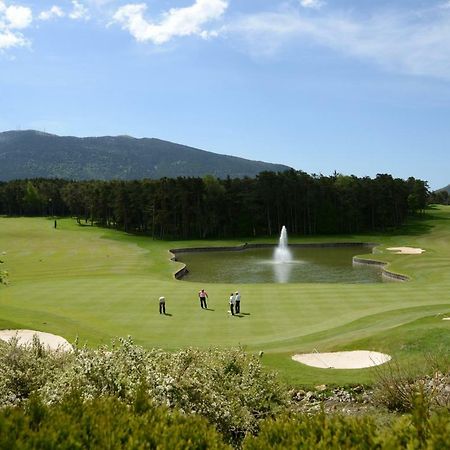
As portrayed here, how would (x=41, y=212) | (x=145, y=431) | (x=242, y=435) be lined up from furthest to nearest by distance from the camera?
(x=41, y=212)
(x=242, y=435)
(x=145, y=431)

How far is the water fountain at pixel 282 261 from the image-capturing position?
5425cm

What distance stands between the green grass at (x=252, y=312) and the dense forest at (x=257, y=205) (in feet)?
142

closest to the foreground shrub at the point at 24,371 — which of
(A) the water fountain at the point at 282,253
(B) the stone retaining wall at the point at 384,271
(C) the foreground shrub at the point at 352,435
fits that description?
(C) the foreground shrub at the point at 352,435

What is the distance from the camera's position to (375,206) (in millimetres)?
110750

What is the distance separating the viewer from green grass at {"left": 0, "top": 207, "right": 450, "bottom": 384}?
18.6m

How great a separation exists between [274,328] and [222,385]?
50.3 ft

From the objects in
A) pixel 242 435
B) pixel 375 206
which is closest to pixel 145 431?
pixel 242 435

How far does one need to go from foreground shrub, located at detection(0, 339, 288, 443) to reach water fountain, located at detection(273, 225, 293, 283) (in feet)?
130

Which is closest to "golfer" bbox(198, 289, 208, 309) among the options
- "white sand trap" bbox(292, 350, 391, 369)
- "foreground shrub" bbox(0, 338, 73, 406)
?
"white sand trap" bbox(292, 350, 391, 369)

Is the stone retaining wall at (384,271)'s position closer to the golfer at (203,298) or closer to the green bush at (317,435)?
the golfer at (203,298)

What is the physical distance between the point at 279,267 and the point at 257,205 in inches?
1843

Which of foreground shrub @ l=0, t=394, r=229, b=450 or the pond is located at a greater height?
foreground shrub @ l=0, t=394, r=229, b=450

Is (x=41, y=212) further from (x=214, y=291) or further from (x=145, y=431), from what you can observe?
(x=145, y=431)

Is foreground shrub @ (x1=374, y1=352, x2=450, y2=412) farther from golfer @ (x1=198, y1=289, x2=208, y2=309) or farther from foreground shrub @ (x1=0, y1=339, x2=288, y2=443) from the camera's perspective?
golfer @ (x1=198, y1=289, x2=208, y2=309)
